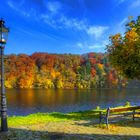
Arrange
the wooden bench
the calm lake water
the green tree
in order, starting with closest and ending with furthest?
the wooden bench → the green tree → the calm lake water

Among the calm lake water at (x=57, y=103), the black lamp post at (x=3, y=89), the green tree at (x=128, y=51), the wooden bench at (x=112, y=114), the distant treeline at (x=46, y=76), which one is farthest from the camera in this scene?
the distant treeline at (x=46, y=76)

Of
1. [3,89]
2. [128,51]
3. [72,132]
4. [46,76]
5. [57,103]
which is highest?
[46,76]

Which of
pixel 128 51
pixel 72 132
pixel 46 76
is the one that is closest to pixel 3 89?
pixel 72 132

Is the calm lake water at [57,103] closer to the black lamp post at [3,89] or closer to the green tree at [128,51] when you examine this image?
the green tree at [128,51]

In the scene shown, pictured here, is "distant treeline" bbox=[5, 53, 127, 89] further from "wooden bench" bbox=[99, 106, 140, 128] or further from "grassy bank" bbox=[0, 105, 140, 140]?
"grassy bank" bbox=[0, 105, 140, 140]

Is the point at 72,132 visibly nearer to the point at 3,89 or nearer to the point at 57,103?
the point at 3,89

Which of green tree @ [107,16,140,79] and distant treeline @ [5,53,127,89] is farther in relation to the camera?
distant treeline @ [5,53,127,89]

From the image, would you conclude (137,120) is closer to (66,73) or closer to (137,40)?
(137,40)

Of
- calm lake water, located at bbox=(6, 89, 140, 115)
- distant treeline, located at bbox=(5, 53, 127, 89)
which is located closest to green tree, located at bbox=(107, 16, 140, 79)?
calm lake water, located at bbox=(6, 89, 140, 115)

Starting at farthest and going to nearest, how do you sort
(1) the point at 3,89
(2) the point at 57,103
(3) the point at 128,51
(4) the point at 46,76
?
(4) the point at 46,76, (2) the point at 57,103, (3) the point at 128,51, (1) the point at 3,89

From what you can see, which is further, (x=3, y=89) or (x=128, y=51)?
(x=128, y=51)

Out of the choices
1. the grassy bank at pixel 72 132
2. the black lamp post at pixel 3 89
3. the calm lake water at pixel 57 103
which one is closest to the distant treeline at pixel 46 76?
the calm lake water at pixel 57 103

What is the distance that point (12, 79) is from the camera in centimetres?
16988

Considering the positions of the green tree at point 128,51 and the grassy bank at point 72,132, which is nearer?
the grassy bank at point 72,132
